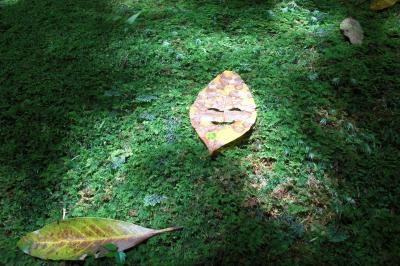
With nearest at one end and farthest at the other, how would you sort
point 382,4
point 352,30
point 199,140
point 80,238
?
point 80,238 → point 199,140 → point 352,30 → point 382,4

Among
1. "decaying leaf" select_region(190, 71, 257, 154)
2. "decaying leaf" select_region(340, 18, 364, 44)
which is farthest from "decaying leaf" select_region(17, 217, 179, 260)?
"decaying leaf" select_region(340, 18, 364, 44)

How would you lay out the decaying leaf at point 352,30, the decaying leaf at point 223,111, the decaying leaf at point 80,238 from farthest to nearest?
the decaying leaf at point 352,30
the decaying leaf at point 223,111
the decaying leaf at point 80,238

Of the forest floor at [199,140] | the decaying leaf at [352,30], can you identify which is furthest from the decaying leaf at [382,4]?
the decaying leaf at [352,30]

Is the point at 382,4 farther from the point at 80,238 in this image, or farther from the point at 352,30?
the point at 80,238

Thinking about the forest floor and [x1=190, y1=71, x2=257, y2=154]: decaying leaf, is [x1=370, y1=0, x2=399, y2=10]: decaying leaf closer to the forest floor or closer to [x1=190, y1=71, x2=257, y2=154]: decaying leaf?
the forest floor

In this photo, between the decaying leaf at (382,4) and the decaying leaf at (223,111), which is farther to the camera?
the decaying leaf at (382,4)

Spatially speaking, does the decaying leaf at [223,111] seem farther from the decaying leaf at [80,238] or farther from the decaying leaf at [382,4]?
the decaying leaf at [382,4]

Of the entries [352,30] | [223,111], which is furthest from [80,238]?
[352,30]
